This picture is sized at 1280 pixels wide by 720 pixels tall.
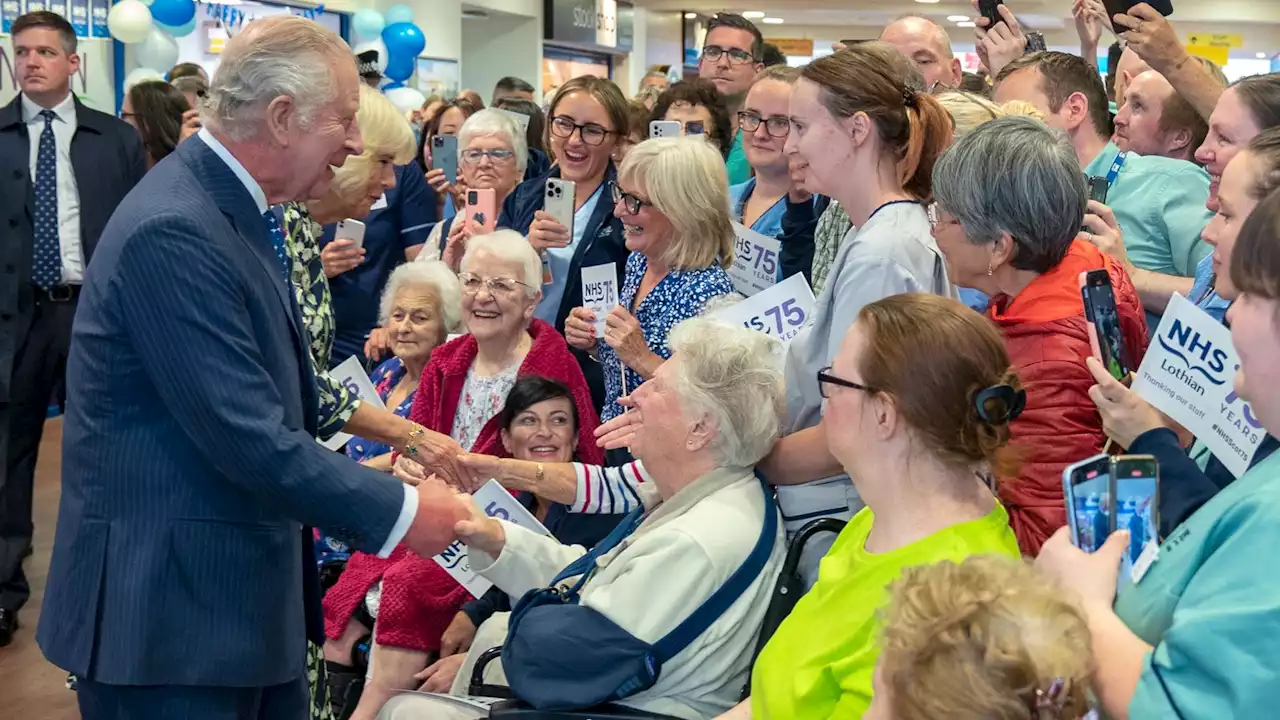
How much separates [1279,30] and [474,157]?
2011 cm

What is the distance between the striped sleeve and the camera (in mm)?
3053

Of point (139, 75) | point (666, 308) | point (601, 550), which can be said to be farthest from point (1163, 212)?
point (139, 75)

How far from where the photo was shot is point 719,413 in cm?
255

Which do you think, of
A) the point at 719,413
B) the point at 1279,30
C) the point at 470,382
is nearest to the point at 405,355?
the point at 470,382

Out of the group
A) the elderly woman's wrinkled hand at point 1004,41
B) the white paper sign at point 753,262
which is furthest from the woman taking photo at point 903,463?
the elderly woman's wrinkled hand at point 1004,41

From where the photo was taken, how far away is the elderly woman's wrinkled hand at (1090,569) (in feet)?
4.60

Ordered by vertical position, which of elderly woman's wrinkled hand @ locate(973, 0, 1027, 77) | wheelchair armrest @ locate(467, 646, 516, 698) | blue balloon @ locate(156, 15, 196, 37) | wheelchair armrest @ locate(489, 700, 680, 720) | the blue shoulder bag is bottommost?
wheelchair armrest @ locate(467, 646, 516, 698)

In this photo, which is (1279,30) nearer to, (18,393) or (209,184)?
(18,393)

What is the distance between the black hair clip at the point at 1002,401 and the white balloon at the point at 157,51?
26.7ft

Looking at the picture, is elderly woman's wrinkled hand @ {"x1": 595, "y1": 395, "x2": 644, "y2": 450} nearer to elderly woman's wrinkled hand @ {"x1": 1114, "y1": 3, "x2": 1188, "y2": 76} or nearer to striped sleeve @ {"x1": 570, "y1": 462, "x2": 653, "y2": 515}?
striped sleeve @ {"x1": 570, "y1": 462, "x2": 653, "y2": 515}

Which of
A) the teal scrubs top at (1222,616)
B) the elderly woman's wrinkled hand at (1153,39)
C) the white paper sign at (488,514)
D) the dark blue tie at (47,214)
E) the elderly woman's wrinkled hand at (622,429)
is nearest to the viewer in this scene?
the teal scrubs top at (1222,616)

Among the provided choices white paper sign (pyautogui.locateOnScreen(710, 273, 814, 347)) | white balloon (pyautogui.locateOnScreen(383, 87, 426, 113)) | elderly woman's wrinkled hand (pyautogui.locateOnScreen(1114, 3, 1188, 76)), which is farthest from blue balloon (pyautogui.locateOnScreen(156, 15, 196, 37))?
white paper sign (pyautogui.locateOnScreen(710, 273, 814, 347))

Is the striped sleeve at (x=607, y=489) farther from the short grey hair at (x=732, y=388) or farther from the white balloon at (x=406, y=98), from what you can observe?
the white balloon at (x=406, y=98)

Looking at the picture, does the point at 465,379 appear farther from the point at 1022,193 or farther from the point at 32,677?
the point at 1022,193
